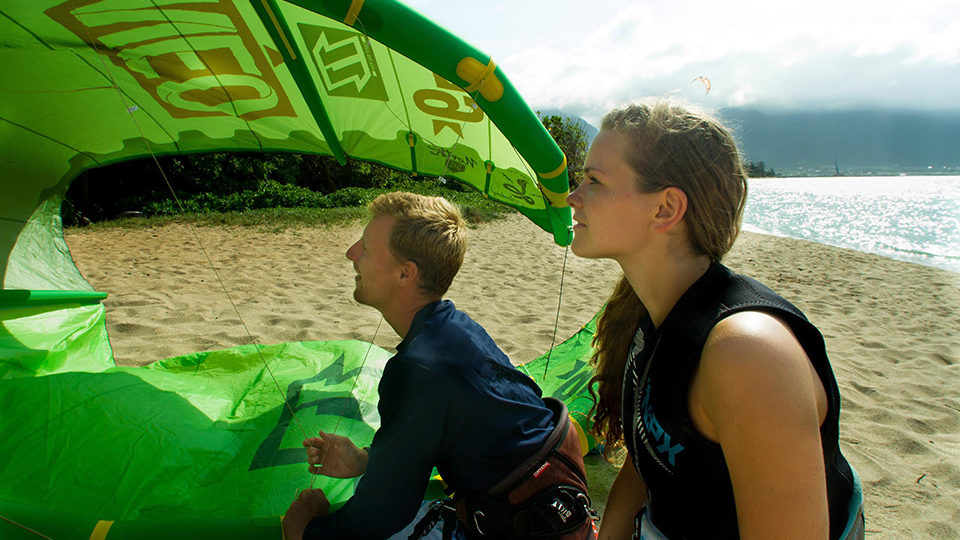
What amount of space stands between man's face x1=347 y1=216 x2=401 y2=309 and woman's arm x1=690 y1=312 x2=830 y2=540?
105 centimetres

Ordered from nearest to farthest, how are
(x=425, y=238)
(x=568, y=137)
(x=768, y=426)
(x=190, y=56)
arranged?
1. (x=768, y=426)
2. (x=425, y=238)
3. (x=190, y=56)
4. (x=568, y=137)

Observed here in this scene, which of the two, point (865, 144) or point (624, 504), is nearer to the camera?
point (624, 504)

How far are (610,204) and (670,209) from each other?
14 centimetres

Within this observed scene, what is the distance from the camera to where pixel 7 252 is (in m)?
3.11

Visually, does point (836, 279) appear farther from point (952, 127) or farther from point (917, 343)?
point (952, 127)

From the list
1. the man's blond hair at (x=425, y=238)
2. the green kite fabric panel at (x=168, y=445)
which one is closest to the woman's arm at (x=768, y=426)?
the man's blond hair at (x=425, y=238)

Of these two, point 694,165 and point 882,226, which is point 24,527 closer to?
point 694,165

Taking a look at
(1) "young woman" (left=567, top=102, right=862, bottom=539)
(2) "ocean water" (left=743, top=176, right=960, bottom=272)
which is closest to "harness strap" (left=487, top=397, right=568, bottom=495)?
(1) "young woman" (left=567, top=102, right=862, bottom=539)

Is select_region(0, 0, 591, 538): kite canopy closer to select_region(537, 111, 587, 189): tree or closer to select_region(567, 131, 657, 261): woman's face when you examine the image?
select_region(567, 131, 657, 261): woman's face

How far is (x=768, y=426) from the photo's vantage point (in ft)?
2.70

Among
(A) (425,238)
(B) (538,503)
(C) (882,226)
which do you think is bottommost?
(B) (538,503)

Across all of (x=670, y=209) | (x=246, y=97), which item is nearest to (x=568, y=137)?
(x=246, y=97)

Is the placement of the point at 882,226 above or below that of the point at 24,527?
above

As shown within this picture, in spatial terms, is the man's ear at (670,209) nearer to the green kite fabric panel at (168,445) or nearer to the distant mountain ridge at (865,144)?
the green kite fabric panel at (168,445)
